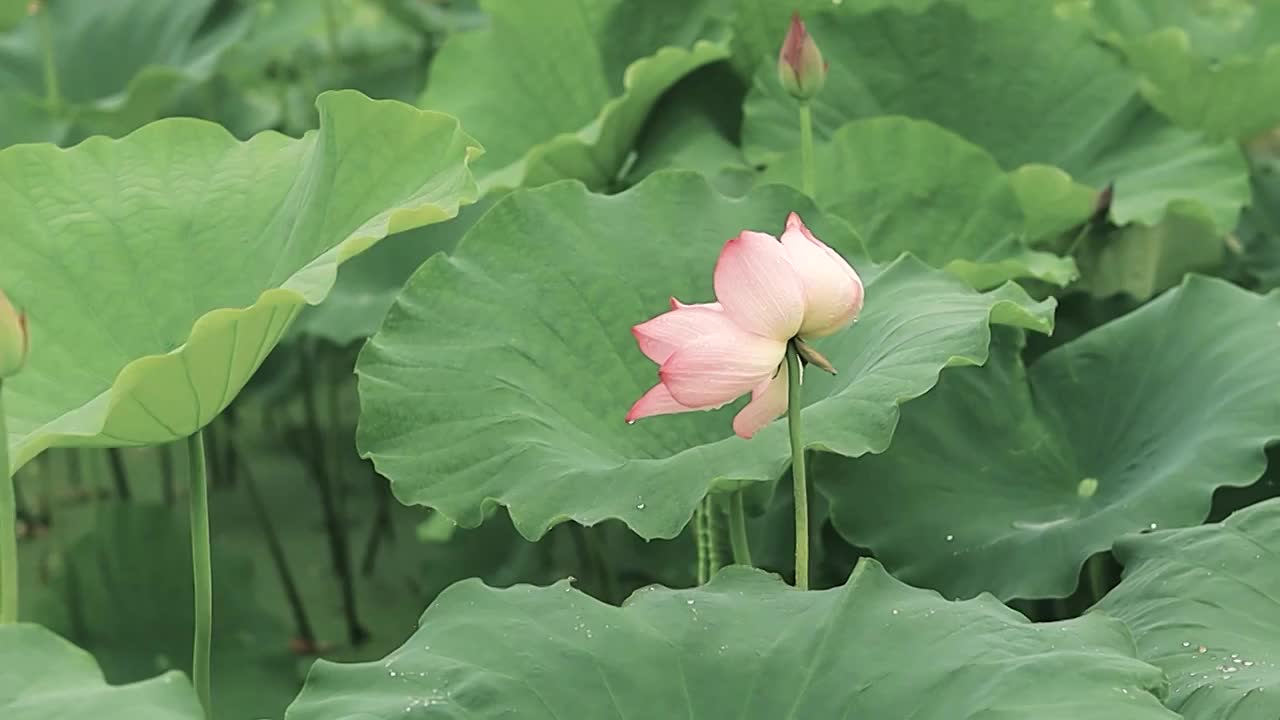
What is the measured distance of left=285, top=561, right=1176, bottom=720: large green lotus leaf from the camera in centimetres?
86

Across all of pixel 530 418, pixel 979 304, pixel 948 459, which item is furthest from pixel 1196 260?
pixel 530 418

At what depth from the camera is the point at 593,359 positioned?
1244 millimetres

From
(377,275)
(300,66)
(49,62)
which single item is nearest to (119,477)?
(49,62)

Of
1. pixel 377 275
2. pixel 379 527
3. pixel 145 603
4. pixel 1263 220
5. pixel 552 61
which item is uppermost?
pixel 552 61

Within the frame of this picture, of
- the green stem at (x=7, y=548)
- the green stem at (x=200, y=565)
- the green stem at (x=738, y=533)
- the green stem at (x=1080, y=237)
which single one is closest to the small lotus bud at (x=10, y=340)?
the green stem at (x=7, y=548)

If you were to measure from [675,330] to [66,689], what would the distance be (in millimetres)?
387

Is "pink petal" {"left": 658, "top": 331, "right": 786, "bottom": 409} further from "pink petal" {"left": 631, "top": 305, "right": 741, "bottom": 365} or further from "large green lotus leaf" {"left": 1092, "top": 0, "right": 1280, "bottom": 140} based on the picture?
"large green lotus leaf" {"left": 1092, "top": 0, "right": 1280, "bottom": 140}

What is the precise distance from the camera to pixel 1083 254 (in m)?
1.78

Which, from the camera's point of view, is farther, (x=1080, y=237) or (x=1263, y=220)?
(x=1263, y=220)

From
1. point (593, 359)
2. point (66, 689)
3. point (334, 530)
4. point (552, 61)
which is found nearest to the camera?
point (66, 689)

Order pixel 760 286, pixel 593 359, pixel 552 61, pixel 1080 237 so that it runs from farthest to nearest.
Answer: pixel 552 61 → pixel 1080 237 → pixel 593 359 → pixel 760 286

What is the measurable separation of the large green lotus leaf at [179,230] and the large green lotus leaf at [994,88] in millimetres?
641

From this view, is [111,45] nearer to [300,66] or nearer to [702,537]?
[300,66]

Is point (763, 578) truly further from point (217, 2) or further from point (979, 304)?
point (217, 2)
